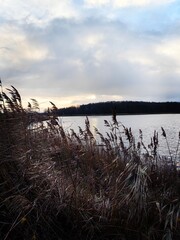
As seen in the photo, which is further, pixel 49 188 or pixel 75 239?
pixel 49 188

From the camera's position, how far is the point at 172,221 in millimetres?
4125

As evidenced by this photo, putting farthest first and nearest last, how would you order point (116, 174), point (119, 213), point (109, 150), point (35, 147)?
point (109, 150) → point (116, 174) → point (35, 147) → point (119, 213)

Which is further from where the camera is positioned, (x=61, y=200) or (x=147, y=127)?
(x=147, y=127)

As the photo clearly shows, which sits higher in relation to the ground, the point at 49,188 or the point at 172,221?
the point at 49,188

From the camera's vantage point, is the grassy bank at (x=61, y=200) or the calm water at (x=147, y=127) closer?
the grassy bank at (x=61, y=200)

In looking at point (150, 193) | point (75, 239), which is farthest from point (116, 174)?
point (75, 239)

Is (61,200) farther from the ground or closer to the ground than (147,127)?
farther from the ground

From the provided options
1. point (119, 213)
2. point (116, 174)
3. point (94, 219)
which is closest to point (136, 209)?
point (119, 213)

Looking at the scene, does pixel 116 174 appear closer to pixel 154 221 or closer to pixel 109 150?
pixel 154 221

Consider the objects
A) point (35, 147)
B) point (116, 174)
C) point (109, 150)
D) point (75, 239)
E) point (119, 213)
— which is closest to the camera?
point (75, 239)

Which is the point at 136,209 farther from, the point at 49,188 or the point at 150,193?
the point at 49,188

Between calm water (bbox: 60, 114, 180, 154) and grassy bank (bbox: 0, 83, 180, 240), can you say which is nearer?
grassy bank (bbox: 0, 83, 180, 240)

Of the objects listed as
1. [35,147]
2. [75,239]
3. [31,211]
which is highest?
[35,147]

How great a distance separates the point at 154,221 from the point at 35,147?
168 cm
